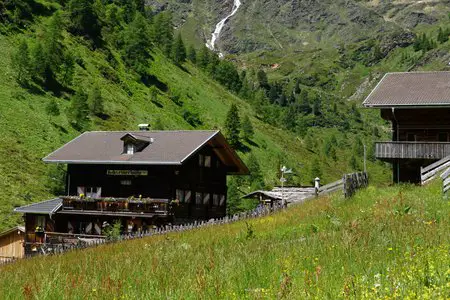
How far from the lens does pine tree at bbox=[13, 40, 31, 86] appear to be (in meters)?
72.9

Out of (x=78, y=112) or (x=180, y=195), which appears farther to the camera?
(x=78, y=112)

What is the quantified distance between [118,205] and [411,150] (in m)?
21.5

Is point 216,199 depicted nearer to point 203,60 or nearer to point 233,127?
point 233,127

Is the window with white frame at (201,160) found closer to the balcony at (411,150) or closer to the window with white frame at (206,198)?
the window with white frame at (206,198)

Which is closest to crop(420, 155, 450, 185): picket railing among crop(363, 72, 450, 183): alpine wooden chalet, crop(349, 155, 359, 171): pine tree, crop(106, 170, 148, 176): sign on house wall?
crop(363, 72, 450, 183): alpine wooden chalet

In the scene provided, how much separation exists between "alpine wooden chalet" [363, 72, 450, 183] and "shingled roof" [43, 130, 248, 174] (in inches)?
544

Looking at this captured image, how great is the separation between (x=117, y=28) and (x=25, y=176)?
61.7 metres

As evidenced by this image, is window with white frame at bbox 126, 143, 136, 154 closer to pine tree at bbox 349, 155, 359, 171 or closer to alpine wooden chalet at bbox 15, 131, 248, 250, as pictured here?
alpine wooden chalet at bbox 15, 131, 248, 250

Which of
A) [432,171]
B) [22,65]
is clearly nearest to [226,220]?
[432,171]

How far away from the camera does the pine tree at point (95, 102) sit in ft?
258

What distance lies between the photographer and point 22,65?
73375 mm

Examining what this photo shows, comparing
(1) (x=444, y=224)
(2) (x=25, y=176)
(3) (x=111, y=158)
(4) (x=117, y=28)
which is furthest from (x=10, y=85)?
(1) (x=444, y=224)

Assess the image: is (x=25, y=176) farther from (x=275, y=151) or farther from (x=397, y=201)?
(x=275, y=151)

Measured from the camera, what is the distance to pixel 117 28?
368ft
